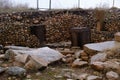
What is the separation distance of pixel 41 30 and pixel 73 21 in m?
2.21

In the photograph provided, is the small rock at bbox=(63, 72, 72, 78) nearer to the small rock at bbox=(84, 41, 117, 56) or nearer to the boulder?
the boulder

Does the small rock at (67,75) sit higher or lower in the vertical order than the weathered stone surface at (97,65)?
lower

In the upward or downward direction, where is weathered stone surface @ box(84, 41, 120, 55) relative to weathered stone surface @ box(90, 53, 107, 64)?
upward

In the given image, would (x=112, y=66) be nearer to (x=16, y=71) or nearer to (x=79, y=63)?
(x=79, y=63)

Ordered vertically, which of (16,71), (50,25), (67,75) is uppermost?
(50,25)

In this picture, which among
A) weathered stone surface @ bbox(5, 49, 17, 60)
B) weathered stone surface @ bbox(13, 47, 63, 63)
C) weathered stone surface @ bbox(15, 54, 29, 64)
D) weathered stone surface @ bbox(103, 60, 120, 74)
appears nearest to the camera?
weathered stone surface @ bbox(103, 60, 120, 74)

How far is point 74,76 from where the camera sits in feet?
18.3

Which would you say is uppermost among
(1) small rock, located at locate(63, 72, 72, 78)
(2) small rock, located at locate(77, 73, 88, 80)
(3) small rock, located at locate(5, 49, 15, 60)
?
(3) small rock, located at locate(5, 49, 15, 60)

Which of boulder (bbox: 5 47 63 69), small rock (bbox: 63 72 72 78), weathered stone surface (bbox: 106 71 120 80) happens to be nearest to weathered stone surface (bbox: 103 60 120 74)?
weathered stone surface (bbox: 106 71 120 80)

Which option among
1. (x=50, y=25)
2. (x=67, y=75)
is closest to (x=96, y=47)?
(x=67, y=75)

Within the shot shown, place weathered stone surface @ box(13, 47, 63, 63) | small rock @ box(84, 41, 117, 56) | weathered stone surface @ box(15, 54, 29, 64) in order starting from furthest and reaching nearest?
small rock @ box(84, 41, 117, 56)
weathered stone surface @ box(13, 47, 63, 63)
weathered stone surface @ box(15, 54, 29, 64)

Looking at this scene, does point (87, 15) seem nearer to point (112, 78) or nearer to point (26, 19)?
point (26, 19)

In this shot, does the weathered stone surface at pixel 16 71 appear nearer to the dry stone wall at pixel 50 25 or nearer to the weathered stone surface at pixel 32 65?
the weathered stone surface at pixel 32 65

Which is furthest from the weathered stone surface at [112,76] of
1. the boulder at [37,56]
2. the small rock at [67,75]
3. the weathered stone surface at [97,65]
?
the boulder at [37,56]
